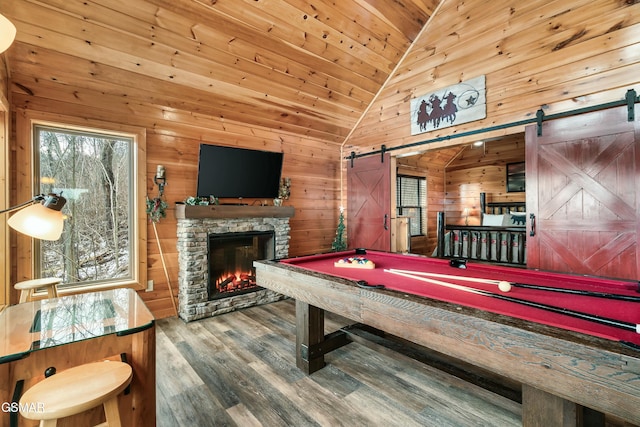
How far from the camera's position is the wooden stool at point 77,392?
3.39 feet

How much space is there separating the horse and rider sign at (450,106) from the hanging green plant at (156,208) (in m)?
3.63

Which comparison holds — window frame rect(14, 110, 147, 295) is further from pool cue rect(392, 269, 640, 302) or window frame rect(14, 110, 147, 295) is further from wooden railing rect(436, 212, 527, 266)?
wooden railing rect(436, 212, 527, 266)

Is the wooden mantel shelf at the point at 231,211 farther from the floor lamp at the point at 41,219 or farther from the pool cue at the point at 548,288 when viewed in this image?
the pool cue at the point at 548,288

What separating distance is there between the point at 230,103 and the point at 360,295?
131 inches

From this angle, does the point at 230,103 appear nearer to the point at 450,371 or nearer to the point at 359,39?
the point at 359,39

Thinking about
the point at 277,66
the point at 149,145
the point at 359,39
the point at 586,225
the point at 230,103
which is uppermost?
the point at 359,39

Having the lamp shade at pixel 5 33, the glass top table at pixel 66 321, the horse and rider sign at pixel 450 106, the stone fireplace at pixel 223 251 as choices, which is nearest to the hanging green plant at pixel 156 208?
the stone fireplace at pixel 223 251

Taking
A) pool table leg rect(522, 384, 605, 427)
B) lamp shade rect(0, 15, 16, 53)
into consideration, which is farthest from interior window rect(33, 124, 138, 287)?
pool table leg rect(522, 384, 605, 427)

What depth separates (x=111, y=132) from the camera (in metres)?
3.27

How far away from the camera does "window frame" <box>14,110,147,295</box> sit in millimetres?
2791

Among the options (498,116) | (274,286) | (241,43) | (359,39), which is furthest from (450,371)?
(359,39)

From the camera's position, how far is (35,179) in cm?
288

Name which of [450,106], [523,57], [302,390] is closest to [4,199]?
[302,390]

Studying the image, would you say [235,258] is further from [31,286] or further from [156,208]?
[31,286]
